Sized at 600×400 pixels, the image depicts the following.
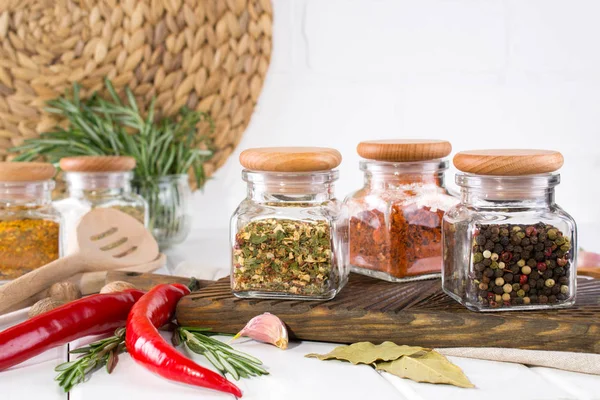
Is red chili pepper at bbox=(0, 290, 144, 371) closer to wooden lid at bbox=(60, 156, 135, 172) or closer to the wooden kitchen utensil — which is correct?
the wooden kitchen utensil

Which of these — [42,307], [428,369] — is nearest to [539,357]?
[428,369]

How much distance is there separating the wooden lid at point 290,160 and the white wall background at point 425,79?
1.00m

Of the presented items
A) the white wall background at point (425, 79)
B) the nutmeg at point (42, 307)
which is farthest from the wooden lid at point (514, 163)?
the white wall background at point (425, 79)

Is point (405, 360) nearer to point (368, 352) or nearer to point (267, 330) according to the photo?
point (368, 352)

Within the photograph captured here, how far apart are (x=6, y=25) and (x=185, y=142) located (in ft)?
1.44

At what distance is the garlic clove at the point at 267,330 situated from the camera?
0.84 meters

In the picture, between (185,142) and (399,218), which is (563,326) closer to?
(399,218)

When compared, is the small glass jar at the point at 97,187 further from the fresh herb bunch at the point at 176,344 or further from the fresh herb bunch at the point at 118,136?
the fresh herb bunch at the point at 176,344

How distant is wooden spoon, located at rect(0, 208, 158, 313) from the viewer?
1.03 m

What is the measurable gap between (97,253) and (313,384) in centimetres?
57

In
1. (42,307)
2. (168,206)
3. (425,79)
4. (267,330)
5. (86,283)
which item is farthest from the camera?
(425,79)

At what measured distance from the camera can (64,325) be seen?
0.85 metres

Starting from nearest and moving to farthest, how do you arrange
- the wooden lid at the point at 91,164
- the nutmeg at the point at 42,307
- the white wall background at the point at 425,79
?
the nutmeg at the point at 42,307, the wooden lid at the point at 91,164, the white wall background at the point at 425,79

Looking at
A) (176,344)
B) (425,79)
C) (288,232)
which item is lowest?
(176,344)
